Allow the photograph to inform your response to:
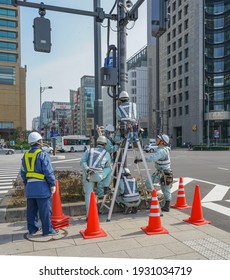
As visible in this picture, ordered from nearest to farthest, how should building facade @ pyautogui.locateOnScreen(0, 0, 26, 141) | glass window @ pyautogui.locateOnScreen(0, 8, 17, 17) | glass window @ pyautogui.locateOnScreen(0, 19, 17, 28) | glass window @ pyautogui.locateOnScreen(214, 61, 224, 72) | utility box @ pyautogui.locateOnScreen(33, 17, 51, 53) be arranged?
utility box @ pyautogui.locateOnScreen(33, 17, 51, 53) → glass window @ pyautogui.locateOnScreen(214, 61, 224, 72) → glass window @ pyautogui.locateOnScreen(0, 8, 17, 17) → glass window @ pyautogui.locateOnScreen(0, 19, 17, 28) → building facade @ pyautogui.locateOnScreen(0, 0, 26, 141)

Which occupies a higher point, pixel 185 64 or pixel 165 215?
pixel 185 64

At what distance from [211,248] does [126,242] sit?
1349 millimetres

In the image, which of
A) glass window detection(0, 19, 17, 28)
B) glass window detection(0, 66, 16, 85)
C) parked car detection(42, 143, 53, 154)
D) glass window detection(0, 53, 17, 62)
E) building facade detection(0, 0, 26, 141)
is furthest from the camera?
glass window detection(0, 66, 16, 85)

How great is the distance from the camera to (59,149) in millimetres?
46469

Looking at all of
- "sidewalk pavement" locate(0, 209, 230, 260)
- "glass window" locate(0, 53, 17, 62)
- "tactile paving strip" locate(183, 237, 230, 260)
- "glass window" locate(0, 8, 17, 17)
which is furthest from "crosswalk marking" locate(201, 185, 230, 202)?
"glass window" locate(0, 8, 17, 17)

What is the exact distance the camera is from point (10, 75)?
66125 mm

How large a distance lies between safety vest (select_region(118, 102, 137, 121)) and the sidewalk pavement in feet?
7.24

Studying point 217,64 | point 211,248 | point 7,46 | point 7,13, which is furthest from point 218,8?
point 211,248

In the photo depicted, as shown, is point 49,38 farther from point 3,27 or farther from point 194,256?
point 3,27

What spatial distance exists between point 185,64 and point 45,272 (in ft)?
207

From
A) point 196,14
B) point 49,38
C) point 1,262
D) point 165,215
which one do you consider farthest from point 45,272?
point 196,14

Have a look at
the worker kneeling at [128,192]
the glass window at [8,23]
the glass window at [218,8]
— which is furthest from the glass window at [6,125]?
the worker kneeling at [128,192]

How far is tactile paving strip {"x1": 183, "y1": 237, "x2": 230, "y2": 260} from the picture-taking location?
3902 millimetres

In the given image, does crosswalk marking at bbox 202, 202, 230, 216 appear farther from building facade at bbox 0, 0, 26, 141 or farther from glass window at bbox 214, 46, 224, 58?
building facade at bbox 0, 0, 26, 141
